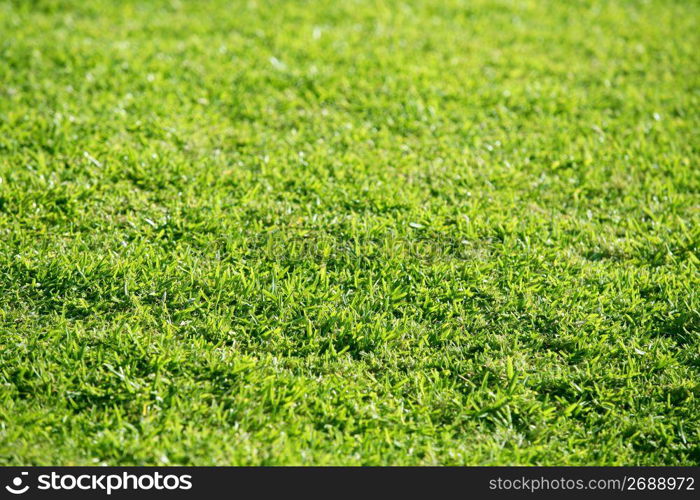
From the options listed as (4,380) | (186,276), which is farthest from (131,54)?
(4,380)

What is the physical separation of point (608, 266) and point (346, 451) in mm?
2043

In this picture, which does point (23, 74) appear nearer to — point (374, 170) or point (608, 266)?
point (374, 170)

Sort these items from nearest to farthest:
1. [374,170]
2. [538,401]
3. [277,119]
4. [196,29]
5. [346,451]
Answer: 1. [346,451]
2. [538,401]
3. [374,170]
4. [277,119]
5. [196,29]

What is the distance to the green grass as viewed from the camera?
3.25m

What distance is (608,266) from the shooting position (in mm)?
4238
